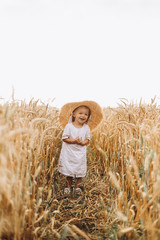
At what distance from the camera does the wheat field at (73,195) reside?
1.01 metres

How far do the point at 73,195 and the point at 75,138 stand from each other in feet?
2.07

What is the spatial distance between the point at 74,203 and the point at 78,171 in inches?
15.3

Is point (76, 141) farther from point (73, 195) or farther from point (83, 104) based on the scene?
point (73, 195)

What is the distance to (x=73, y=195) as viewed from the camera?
210cm

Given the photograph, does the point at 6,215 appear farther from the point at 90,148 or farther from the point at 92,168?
the point at 90,148

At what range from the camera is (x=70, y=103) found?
2301 millimetres

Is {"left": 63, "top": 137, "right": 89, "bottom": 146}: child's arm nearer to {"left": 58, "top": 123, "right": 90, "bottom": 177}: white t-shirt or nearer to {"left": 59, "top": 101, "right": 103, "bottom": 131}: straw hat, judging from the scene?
{"left": 58, "top": 123, "right": 90, "bottom": 177}: white t-shirt

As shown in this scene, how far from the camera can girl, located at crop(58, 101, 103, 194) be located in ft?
7.21

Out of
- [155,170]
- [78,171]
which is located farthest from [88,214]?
[155,170]

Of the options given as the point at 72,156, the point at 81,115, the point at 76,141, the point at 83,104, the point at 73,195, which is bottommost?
the point at 73,195

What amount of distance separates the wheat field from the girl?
14 centimetres

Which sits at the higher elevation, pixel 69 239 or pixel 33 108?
pixel 33 108

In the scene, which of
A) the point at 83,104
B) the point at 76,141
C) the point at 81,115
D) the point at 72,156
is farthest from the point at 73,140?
the point at 83,104

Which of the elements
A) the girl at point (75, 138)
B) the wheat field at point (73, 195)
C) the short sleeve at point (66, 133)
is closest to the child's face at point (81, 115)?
the girl at point (75, 138)
